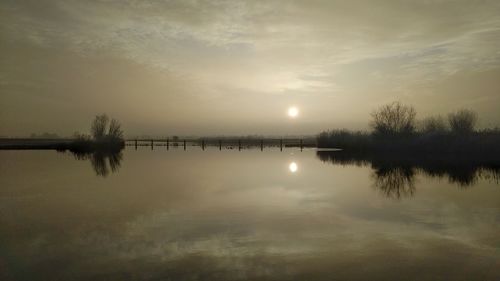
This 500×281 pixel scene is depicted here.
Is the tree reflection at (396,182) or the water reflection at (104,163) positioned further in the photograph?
the water reflection at (104,163)

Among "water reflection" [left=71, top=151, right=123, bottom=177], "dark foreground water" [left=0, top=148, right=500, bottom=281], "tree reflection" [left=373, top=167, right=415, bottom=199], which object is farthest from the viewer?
"water reflection" [left=71, top=151, right=123, bottom=177]

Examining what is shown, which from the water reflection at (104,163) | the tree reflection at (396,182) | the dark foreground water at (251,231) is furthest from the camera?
the water reflection at (104,163)

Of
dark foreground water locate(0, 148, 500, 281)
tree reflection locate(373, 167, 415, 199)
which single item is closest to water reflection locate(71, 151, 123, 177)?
dark foreground water locate(0, 148, 500, 281)

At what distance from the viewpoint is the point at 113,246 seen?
10781 millimetres

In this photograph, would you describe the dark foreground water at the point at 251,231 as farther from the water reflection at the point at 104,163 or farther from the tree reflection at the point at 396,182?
the water reflection at the point at 104,163

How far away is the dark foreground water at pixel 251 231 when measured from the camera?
8781 millimetres

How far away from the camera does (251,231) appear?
12.5m

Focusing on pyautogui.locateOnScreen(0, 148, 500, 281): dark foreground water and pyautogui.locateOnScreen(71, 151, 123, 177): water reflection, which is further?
pyautogui.locateOnScreen(71, 151, 123, 177): water reflection

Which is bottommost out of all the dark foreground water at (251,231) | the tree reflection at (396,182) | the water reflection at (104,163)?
the dark foreground water at (251,231)

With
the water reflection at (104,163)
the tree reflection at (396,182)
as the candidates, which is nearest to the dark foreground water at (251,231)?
the tree reflection at (396,182)

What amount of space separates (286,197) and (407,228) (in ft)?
24.7

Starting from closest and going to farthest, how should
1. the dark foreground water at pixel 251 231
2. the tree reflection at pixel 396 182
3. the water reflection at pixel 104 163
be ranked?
1. the dark foreground water at pixel 251 231
2. the tree reflection at pixel 396 182
3. the water reflection at pixel 104 163

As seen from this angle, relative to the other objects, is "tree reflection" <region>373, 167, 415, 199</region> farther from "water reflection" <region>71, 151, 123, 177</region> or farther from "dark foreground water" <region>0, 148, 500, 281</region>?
"water reflection" <region>71, 151, 123, 177</region>

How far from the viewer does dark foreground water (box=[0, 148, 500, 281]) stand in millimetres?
8781
